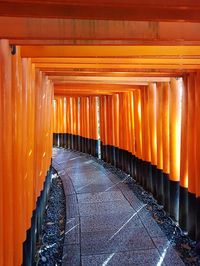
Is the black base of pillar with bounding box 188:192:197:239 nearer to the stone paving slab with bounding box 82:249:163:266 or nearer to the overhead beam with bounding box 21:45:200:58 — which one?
the stone paving slab with bounding box 82:249:163:266

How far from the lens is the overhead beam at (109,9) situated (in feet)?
7.23

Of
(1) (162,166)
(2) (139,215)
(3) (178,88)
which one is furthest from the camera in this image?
(1) (162,166)

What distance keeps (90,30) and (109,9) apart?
2.01 ft

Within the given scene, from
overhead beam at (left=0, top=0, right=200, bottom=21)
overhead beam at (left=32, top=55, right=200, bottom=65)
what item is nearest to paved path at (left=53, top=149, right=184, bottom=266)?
overhead beam at (left=32, top=55, right=200, bottom=65)

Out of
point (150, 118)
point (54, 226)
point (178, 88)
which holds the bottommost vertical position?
point (54, 226)

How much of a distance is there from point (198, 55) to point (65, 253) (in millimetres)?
3724

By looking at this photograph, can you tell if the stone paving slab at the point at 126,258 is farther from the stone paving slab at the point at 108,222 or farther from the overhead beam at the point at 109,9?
the overhead beam at the point at 109,9

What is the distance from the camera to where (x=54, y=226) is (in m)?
7.25

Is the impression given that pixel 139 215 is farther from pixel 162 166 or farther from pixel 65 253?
pixel 65 253

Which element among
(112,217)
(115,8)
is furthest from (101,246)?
(115,8)

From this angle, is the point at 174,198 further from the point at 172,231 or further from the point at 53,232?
the point at 53,232

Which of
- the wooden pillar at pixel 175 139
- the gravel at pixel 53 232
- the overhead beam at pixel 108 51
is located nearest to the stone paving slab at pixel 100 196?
the gravel at pixel 53 232

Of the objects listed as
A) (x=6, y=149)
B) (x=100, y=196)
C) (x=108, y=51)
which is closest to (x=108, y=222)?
(x=100, y=196)

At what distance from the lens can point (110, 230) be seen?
6570mm
